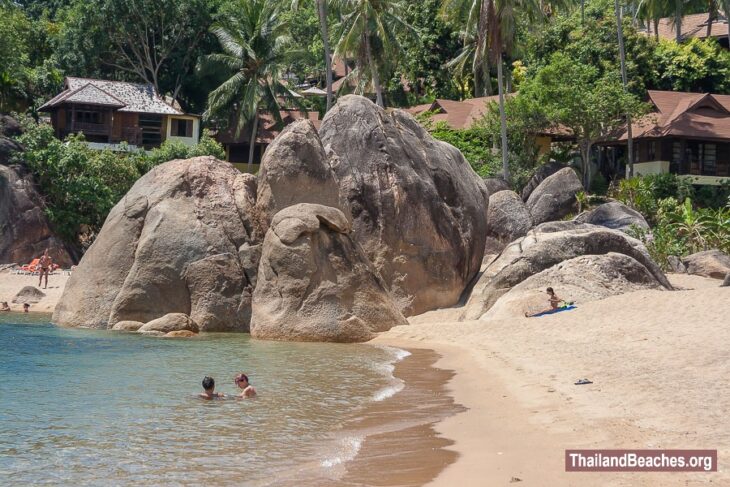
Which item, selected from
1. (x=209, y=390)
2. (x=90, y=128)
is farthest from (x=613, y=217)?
(x=90, y=128)

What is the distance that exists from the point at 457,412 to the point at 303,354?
685 centimetres

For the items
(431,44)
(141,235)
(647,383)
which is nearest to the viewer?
(647,383)

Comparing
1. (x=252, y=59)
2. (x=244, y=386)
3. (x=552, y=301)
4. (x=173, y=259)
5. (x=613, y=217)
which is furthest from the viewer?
(x=252, y=59)

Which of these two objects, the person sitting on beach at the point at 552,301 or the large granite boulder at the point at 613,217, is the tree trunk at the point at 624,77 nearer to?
the large granite boulder at the point at 613,217

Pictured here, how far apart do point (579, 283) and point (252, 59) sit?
35.2 meters

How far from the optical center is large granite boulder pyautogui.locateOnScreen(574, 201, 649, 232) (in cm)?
3469

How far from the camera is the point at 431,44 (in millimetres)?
59469

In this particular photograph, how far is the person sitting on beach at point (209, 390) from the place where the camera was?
43.2ft

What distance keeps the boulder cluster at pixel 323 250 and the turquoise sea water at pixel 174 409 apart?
1.92 meters

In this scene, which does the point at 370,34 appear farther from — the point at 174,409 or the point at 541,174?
the point at 174,409

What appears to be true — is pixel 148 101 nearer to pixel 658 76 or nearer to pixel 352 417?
pixel 658 76

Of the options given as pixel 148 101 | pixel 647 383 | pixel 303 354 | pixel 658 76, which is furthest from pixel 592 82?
pixel 647 383

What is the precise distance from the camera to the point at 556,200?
39312mm

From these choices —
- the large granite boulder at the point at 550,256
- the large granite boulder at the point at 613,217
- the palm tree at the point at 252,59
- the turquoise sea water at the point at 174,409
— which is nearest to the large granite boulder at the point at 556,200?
the large granite boulder at the point at 613,217
